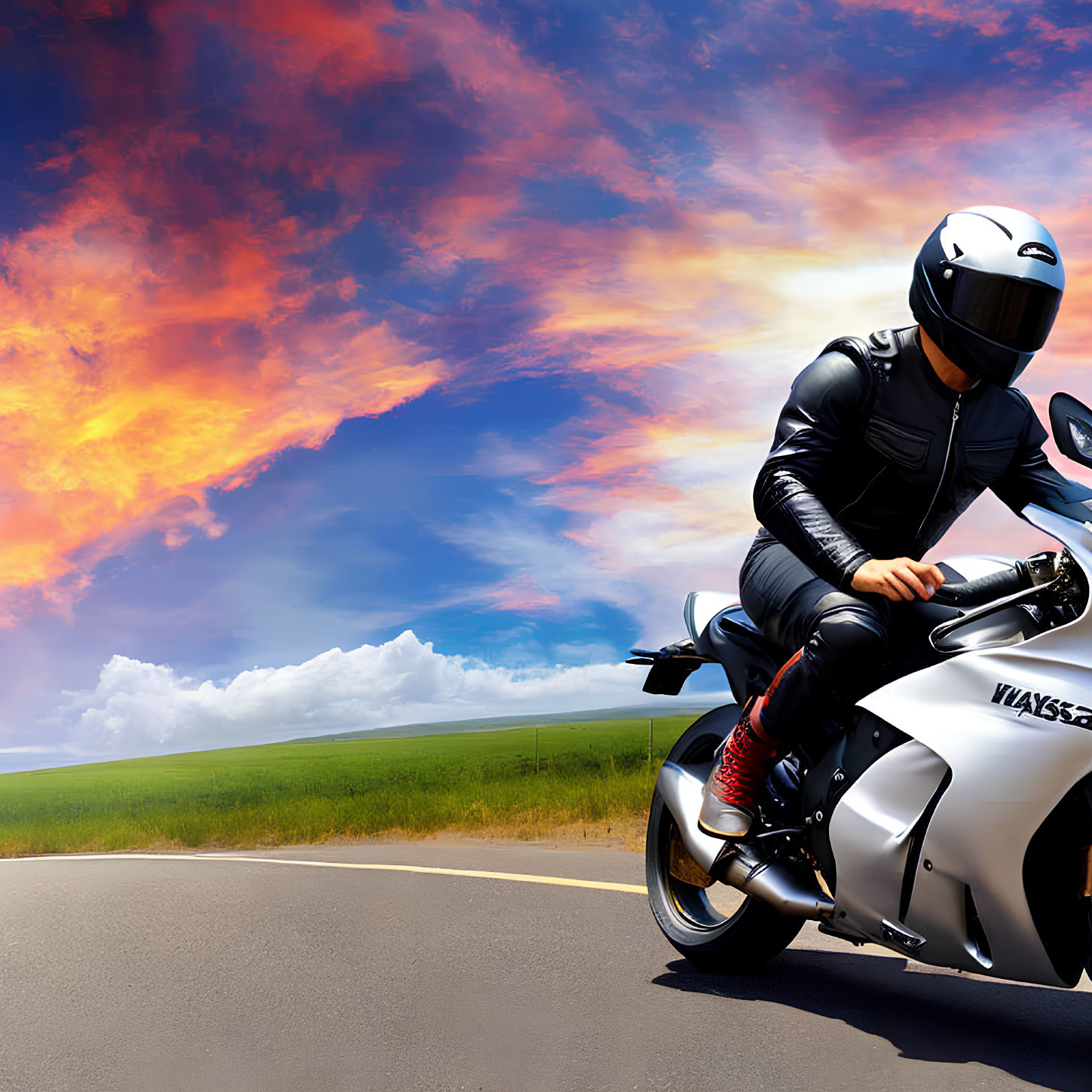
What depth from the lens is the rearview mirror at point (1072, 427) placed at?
3.31 meters

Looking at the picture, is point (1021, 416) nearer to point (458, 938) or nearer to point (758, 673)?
point (758, 673)

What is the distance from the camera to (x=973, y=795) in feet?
10.3

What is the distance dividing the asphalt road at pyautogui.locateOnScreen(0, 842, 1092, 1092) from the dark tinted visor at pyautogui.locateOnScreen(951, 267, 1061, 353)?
231 cm

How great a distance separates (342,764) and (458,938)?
4465 centimetres

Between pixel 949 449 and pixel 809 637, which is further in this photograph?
pixel 949 449

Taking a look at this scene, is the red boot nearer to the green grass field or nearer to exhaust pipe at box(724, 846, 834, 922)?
exhaust pipe at box(724, 846, 834, 922)

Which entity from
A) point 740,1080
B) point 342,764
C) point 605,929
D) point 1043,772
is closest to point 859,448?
point 1043,772

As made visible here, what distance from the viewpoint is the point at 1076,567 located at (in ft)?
10.1

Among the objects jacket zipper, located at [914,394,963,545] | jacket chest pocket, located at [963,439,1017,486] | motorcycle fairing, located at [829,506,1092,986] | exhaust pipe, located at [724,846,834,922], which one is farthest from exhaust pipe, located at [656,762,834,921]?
jacket chest pocket, located at [963,439,1017,486]

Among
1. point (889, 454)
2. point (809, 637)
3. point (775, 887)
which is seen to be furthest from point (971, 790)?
point (889, 454)

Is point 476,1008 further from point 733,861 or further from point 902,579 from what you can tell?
point 902,579

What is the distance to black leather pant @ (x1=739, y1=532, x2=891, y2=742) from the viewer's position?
3615 mm

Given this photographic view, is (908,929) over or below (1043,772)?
below

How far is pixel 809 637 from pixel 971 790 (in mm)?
797
